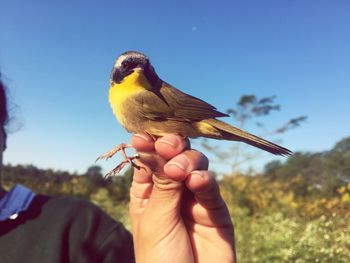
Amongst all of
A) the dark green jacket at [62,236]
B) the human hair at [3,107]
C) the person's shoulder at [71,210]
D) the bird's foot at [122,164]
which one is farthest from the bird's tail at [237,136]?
the human hair at [3,107]

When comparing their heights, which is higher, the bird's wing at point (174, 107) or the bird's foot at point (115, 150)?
the bird's wing at point (174, 107)

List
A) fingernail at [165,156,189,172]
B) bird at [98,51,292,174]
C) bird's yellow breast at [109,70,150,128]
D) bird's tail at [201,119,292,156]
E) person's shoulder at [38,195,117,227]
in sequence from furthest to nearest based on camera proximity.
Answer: person's shoulder at [38,195,117,227] < bird's yellow breast at [109,70,150,128] < bird at [98,51,292,174] < bird's tail at [201,119,292,156] < fingernail at [165,156,189,172]

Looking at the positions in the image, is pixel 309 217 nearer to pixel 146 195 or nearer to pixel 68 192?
pixel 146 195

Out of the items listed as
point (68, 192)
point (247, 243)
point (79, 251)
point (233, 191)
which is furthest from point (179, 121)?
point (68, 192)

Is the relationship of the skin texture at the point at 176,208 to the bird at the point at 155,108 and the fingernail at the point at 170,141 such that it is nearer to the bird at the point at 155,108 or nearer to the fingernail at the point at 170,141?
the fingernail at the point at 170,141

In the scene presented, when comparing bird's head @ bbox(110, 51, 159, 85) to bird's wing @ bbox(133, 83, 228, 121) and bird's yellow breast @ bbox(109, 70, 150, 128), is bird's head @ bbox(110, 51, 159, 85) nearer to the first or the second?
bird's yellow breast @ bbox(109, 70, 150, 128)

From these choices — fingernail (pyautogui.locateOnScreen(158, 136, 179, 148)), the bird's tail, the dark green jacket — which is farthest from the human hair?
fingernail (pyautogui.locateOnScreen(158, 136, 179, 148))
